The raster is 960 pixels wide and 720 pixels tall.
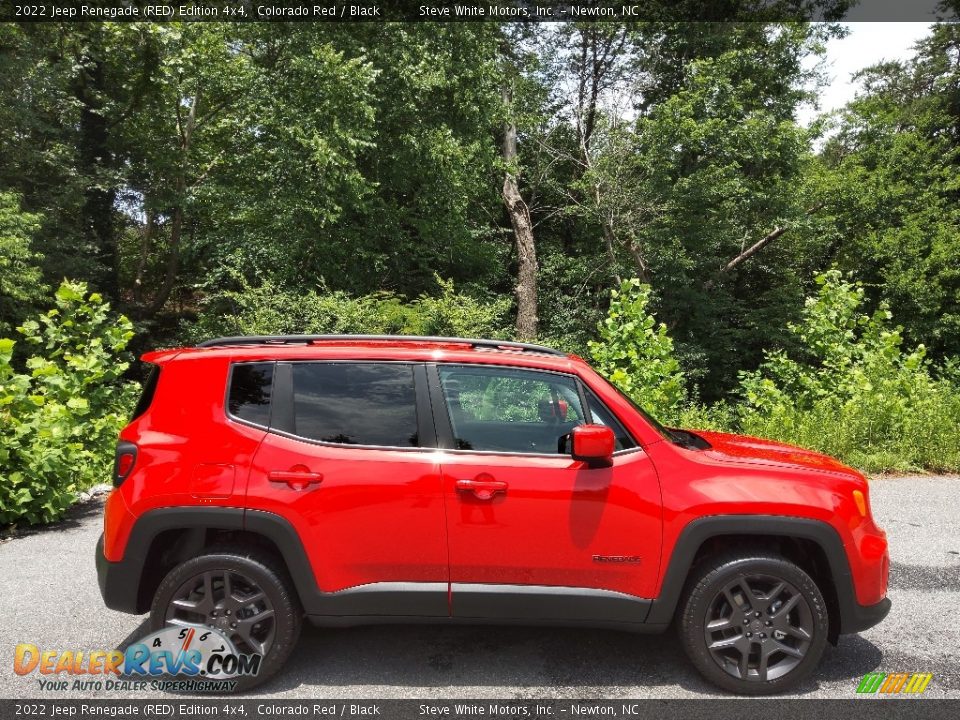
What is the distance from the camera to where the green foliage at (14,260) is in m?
12.3

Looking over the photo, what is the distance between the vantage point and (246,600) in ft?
11.1

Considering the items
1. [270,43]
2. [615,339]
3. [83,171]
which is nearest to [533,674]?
[615,339]

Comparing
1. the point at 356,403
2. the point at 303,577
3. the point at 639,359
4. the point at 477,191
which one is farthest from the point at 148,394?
the point at 477,191

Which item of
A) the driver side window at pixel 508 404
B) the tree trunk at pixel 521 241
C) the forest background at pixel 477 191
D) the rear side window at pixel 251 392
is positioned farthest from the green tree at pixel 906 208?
the rear side window at pixel 251 392

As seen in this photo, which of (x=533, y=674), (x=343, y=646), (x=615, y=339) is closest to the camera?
(x=533, y=674)

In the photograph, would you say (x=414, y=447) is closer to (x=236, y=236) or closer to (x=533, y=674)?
(x=533, y=674)

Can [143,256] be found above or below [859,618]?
above

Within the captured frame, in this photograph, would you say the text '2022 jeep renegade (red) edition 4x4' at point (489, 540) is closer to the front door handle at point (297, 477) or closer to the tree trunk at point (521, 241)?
the front door handle at point (297, 477)

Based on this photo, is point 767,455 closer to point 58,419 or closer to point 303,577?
point 303,577

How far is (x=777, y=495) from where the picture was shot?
3.40 metres

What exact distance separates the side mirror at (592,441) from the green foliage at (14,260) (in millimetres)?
12383

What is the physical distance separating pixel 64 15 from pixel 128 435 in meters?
15.7

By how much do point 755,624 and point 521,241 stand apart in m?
17.3
